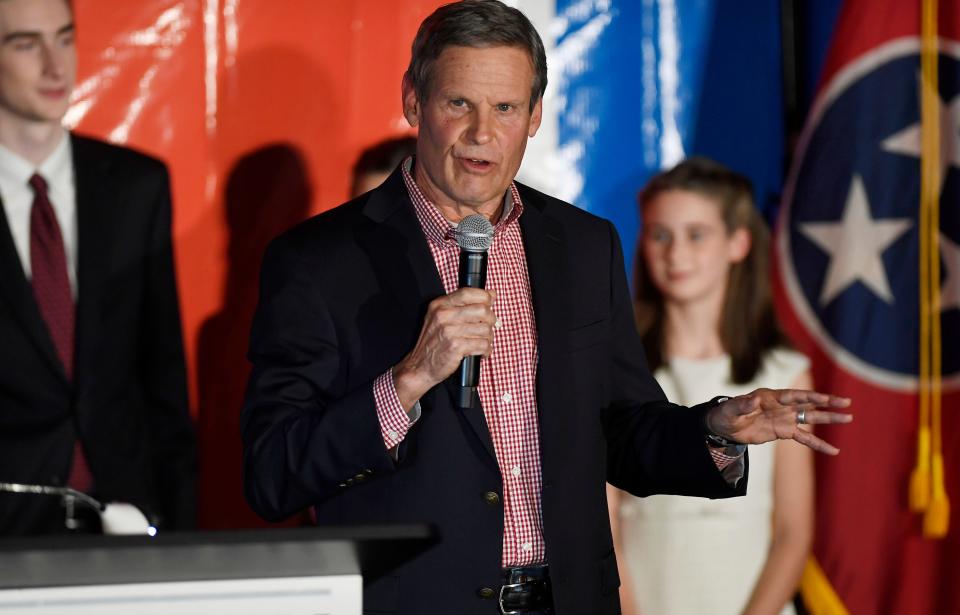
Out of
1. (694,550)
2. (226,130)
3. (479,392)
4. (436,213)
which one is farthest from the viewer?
(694,550)

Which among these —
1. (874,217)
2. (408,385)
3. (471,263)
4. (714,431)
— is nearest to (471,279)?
(471,263)

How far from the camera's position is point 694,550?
3.53 m

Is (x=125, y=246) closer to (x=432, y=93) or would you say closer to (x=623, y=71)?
(x=432, y=93)

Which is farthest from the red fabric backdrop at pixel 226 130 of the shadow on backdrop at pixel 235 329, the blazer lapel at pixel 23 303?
the blazer lapel at pixel 23 303

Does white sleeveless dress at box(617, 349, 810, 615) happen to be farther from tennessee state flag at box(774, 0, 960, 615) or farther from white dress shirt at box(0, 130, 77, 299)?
white dress shirt at box(0, 130, 77, 299)

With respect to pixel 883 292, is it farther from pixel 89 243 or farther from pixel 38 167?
pixel 38 167

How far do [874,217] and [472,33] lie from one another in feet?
6.74

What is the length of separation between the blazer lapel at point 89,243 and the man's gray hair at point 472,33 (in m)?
1.14

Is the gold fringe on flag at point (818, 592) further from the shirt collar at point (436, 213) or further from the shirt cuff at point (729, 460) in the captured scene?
the shirt collar at point (436, 213)

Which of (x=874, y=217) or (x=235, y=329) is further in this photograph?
(x=874, y=217)

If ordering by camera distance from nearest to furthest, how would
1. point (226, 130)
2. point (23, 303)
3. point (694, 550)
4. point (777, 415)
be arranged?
point (777, 415)
point (23, 303)
point (226, 130)
point (694, 550)

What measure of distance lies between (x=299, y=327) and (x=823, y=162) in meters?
2.28

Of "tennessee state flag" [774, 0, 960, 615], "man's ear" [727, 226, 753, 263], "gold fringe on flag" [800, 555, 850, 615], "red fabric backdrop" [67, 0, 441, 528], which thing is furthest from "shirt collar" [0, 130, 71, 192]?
"gold fringe on flag" [800, 555, 850, 615]

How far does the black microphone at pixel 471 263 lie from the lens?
1.92 meters
